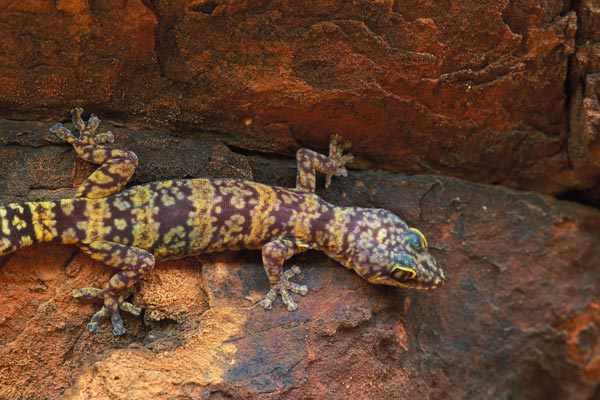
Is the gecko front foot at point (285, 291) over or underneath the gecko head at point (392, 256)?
underneath

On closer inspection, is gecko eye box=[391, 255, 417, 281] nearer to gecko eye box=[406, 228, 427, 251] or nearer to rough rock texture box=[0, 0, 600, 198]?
gecko eye box=[406, 228, 427, 251]

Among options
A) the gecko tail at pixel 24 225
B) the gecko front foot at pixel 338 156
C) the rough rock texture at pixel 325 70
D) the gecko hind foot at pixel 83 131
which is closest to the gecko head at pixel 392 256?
the gecko front foot at pixel 338 156

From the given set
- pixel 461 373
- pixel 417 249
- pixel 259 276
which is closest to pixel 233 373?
pixel 259 276

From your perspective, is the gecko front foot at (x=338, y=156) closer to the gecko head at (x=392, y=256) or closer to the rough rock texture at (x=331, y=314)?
the rough rock texture at (x=331, y=314)

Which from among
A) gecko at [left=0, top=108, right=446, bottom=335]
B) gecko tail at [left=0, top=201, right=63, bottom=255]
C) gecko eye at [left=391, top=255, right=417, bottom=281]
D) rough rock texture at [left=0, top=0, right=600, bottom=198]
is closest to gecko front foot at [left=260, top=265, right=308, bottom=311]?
gecko at [left=0, top=108, right=446, bottom=335]

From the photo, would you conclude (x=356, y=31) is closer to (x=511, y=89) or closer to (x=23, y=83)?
(x=511, y=89)

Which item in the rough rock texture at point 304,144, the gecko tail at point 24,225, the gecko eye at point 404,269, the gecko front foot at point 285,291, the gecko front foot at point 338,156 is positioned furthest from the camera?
the gecko front foot at point 338,156

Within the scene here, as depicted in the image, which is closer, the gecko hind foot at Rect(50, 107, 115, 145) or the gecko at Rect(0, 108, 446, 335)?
the gecko at Rect(0, 108, 446, 335)
